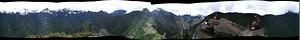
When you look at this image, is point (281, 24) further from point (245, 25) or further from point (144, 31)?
point (144, 31)

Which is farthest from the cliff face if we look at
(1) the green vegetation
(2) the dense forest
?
(1) the green vegetation

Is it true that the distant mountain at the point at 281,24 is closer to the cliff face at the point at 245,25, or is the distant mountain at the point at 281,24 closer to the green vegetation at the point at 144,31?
the cliff face at the point at 245,25

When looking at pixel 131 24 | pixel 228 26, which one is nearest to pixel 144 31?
pixel 131 24

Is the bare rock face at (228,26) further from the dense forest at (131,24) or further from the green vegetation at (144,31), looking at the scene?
the green vegetation at (144,31)

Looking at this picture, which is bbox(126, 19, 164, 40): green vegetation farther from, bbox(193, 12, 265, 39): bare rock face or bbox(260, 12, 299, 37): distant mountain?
bbox(260, 12, 299, 37): distant mountain

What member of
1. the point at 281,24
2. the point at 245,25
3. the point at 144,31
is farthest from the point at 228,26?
the point at 144,31

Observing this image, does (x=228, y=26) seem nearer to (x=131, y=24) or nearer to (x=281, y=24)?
(x=281, y=24)

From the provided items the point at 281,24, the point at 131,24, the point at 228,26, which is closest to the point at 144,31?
the point at 131,24

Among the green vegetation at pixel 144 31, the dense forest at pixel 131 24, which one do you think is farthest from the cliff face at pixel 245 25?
the green vegetation at pixel 144 31

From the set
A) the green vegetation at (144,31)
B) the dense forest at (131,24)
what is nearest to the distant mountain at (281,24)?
the dense forest at (131,24)

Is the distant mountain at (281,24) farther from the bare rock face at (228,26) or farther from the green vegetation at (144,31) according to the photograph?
the green vegetation at (144,31)

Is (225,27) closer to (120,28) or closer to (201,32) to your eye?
(201,32)

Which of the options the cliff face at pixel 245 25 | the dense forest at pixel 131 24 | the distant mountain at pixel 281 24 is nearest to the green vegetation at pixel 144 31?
the dense forest at pixel 131 24
